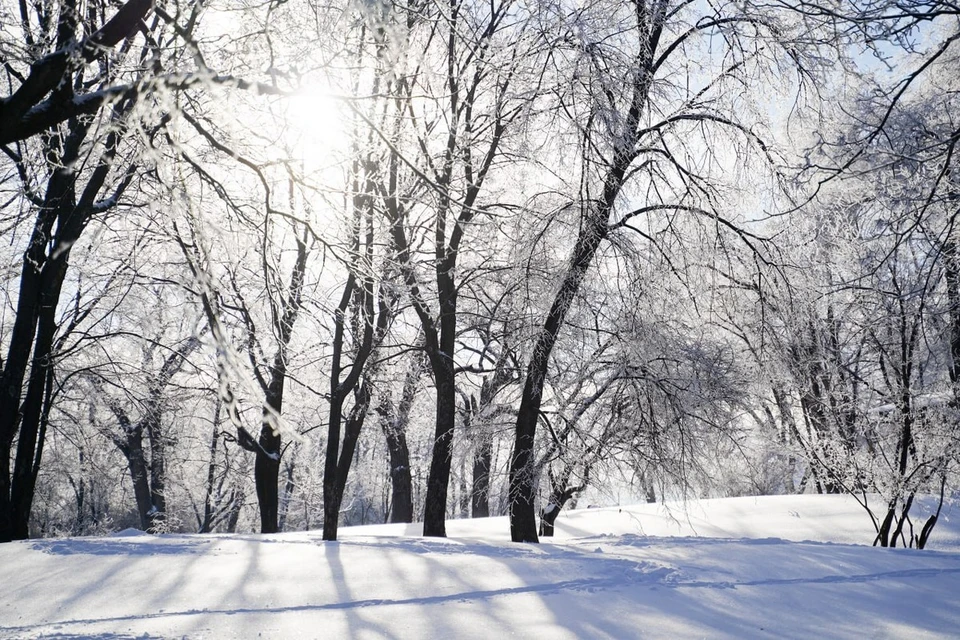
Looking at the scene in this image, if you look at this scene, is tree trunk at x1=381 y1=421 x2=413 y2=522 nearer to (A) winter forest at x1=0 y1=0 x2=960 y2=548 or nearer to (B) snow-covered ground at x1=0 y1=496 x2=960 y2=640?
(A) winter forest at x1=0 y1=0 x2=960 y2=548

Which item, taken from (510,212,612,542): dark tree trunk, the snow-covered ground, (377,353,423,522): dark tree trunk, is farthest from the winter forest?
(377,353,423,522): dark tree trunk

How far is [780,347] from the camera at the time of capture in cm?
735

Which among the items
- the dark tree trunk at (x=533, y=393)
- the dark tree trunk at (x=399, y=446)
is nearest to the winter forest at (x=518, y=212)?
the dark tree trunk at (x=533, y=393)

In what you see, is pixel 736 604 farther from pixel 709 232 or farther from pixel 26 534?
pixel 26 534

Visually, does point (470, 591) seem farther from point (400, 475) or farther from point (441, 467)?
point (400, 475)

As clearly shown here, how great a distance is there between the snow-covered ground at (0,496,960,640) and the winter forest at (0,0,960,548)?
41.4 inches

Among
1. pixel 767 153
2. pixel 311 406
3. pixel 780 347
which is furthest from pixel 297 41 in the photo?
pixel 311 406

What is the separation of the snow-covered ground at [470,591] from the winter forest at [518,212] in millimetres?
1053

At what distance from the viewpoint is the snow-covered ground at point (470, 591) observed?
10.0 feet

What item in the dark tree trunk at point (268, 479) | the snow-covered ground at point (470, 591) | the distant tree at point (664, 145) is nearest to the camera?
the snow-covered ground at point (470, 591)

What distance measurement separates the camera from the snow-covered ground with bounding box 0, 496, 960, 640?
306 cm

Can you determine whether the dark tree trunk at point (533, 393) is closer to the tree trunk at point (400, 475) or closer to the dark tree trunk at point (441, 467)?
the dark tree trunk at point (441, 467)

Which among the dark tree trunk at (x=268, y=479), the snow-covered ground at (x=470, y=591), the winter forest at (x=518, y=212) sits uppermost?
the winter forest at (x=518, y=212)

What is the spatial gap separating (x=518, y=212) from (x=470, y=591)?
4348 mm
